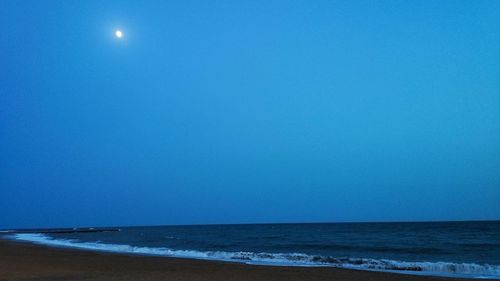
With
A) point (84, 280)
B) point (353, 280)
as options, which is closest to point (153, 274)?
point (84, 280)

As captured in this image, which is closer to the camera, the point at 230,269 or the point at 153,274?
the point at 153,274

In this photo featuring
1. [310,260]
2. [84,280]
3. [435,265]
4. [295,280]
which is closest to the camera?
[84,280]

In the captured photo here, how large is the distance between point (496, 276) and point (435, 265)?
3311 millimetres

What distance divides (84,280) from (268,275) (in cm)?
658

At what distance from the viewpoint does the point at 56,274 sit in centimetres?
1522

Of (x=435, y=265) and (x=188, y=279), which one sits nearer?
(x=188, y=279)

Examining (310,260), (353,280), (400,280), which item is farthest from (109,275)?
(310,260)

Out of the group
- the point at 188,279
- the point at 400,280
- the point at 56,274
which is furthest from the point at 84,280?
the point at 400,280

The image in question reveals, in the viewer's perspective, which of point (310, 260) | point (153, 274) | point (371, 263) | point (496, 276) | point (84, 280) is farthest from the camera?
point (310, 260)

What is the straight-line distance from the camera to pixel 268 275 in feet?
52.0

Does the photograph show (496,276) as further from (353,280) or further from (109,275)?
(109,275)

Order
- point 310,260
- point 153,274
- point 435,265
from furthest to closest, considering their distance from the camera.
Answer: point 310,260 → point 435,265 → point 153,274

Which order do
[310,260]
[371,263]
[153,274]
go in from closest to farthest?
[153,274], [371,263], [310,260]

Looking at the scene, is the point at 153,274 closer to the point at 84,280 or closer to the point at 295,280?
the point at 84,280
